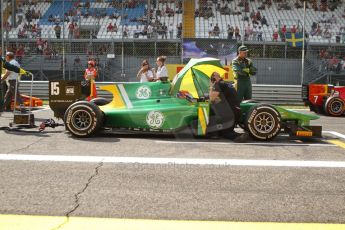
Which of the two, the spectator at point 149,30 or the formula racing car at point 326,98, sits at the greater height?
the spectator at point 149,30

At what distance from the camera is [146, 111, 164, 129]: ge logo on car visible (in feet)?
24.5

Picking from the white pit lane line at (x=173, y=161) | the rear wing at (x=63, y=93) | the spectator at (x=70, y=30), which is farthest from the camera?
the spectator at (x=70, y=30)

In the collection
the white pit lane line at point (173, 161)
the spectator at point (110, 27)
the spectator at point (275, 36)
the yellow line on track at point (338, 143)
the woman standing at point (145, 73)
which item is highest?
the spectator at point (110, 27)

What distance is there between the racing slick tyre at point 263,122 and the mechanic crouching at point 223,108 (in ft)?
0.55

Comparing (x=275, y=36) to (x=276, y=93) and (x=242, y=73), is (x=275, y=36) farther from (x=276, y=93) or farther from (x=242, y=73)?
(x=242, y=73)

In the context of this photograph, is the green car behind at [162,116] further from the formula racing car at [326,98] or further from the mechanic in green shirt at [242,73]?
the formula racing car at [326,98]

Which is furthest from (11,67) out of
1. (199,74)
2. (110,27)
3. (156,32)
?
(110,27)

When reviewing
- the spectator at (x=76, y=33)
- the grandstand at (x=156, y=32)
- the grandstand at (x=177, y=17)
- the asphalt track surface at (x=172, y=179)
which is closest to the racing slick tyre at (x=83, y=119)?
the asphalt track surface at (x=172, y=179)

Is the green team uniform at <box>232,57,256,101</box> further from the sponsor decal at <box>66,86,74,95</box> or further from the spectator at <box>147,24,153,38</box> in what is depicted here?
the spectator at <box>147,24,153,38</box>

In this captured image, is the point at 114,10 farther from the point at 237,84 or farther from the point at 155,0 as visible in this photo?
the point at 237,84

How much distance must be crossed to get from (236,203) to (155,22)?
20.6m

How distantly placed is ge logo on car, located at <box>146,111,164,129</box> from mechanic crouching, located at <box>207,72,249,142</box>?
81 centimetres

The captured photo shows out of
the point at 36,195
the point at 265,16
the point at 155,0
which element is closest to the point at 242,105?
the point at 36,195

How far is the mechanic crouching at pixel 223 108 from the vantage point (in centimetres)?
750
